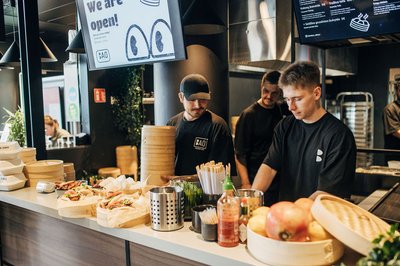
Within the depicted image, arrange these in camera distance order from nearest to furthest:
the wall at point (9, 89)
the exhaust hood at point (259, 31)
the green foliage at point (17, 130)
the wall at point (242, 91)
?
the exhaust hood at point (259, 31) < the green foliage at point (17, 130) < the wall at point (242, 91) < the wall at point (9, 89)

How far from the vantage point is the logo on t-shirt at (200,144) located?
2.69m

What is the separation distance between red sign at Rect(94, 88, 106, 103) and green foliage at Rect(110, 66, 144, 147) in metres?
0.19

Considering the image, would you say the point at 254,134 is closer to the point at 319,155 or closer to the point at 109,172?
the point at 319,155

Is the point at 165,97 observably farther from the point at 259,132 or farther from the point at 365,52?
the point at 365,52

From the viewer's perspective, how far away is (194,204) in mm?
1706

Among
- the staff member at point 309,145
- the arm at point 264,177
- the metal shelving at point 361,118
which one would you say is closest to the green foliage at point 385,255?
the staff member at point 309,145

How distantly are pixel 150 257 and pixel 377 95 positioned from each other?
7345 mm

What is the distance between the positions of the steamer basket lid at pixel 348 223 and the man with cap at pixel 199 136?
136cm

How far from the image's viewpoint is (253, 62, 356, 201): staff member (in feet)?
6.18

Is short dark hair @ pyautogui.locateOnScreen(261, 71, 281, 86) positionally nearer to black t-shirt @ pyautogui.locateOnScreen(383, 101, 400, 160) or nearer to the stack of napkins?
the stack of napkins

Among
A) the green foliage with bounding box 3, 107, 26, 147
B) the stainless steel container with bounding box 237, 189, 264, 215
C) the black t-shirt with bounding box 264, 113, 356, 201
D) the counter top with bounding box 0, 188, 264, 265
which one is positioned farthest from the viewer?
→ the green foliage with bounding box 3, 107, 26, 147

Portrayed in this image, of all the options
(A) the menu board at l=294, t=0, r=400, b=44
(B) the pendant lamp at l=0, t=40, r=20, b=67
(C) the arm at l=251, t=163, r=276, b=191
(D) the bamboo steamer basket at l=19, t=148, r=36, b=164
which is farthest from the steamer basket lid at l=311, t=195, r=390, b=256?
(B) the pendant lamp at l=0, t=40, r=20, b=67

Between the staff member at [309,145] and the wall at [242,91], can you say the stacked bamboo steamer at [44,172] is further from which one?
the wall at [242,91]

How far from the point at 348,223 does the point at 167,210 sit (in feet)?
2.39
